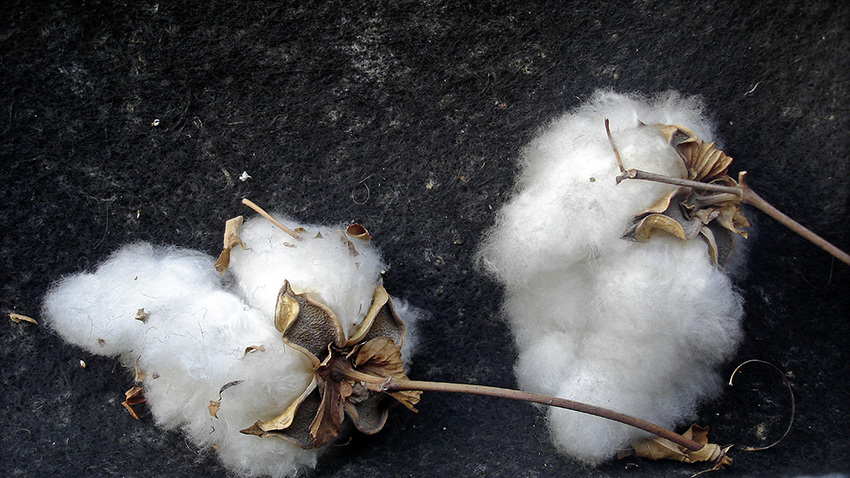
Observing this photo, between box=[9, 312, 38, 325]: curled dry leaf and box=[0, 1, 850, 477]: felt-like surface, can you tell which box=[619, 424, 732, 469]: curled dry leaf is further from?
box=[9, 312, 38, 325]: curled dry leaf

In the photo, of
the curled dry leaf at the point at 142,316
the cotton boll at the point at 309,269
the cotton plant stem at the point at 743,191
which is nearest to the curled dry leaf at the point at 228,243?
the cotton boll at the point at 309,269

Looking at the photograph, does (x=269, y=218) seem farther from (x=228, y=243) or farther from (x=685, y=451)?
(x=685, y=451)

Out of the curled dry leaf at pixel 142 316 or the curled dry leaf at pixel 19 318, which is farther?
the curled dry leaf at pixel 19 318

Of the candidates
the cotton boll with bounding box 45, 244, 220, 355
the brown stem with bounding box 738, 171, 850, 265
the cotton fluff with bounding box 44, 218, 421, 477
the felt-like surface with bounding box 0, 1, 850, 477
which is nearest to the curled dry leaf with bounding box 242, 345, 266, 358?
the cotton fluff with bounding box 44, 218, 421, 477

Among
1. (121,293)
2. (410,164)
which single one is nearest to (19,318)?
(121,293)

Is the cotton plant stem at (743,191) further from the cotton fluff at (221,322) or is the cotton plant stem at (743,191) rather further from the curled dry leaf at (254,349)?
the curled dry leaf at (254,349)

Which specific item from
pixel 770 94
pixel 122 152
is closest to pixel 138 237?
pixel 122 152
